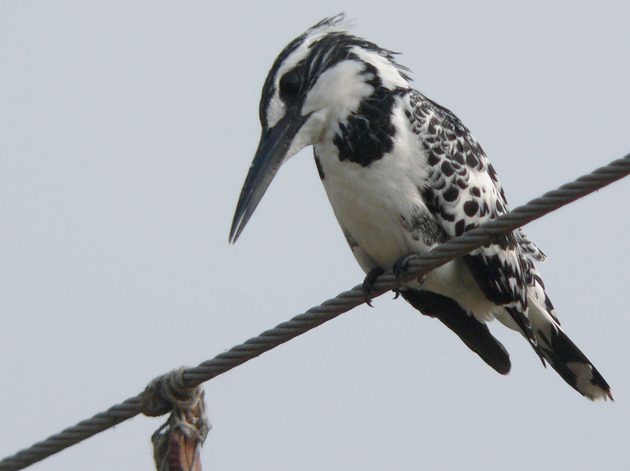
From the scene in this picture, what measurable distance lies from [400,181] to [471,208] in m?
0.34

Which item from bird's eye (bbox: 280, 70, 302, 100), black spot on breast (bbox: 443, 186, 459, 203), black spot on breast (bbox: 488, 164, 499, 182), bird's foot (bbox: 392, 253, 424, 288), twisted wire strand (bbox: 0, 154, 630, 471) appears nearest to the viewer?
twisted wire strand (bbox: 0, 154, 630, 471)

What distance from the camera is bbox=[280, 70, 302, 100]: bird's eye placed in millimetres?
4102

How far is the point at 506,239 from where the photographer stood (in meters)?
4.05

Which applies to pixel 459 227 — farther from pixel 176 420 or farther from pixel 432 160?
pixel 176 420

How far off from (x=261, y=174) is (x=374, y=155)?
533 mm

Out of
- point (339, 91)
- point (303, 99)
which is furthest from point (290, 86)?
point (339, 91)

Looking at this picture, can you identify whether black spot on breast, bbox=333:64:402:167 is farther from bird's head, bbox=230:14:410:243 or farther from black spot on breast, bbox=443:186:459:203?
black spot on breast, bbox=443:186:459:203

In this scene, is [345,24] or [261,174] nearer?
[261,174]

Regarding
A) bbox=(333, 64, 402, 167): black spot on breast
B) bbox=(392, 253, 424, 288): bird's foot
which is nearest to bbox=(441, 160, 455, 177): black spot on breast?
bbox=(333, 64, 402, 167): black spot on breast

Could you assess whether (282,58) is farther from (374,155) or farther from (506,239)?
(506,239)

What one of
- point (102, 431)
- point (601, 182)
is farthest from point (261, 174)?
point (601, 182)

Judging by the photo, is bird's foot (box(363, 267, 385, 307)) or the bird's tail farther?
the bird's tail

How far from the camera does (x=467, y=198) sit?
3.91 meters

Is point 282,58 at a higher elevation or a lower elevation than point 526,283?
higher
